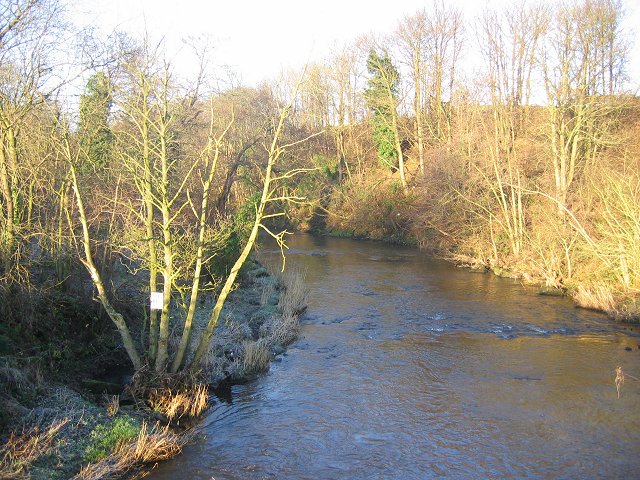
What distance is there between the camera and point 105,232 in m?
12.5

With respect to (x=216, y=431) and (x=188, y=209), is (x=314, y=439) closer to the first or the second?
(x=216, y=431)

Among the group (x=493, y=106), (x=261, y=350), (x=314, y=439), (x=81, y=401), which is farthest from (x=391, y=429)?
(x=493, y=106)

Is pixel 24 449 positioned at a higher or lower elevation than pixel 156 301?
lower

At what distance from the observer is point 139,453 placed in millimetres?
7641

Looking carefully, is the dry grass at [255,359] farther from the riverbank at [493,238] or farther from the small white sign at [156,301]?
the riverbank at [493,238]

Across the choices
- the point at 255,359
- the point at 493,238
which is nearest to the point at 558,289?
the point at 493,238

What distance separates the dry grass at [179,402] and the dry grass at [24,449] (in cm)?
187

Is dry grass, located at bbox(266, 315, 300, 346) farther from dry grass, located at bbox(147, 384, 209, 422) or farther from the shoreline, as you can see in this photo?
the shoreline

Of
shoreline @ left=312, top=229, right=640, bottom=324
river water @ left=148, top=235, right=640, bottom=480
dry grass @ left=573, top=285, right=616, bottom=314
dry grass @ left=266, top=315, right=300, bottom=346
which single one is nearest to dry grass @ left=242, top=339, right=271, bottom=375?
river water @ left=148, top=235, right=640, bottom=480

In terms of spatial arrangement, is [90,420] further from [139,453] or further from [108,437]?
[139,453]

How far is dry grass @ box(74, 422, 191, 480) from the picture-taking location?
23.3 ft

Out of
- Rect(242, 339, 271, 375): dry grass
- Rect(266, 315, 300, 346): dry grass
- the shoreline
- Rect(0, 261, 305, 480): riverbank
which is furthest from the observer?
the shoreline

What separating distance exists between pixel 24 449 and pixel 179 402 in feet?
9.33

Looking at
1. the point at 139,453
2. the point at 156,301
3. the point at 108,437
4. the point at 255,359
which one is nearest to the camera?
the point at 139,453
